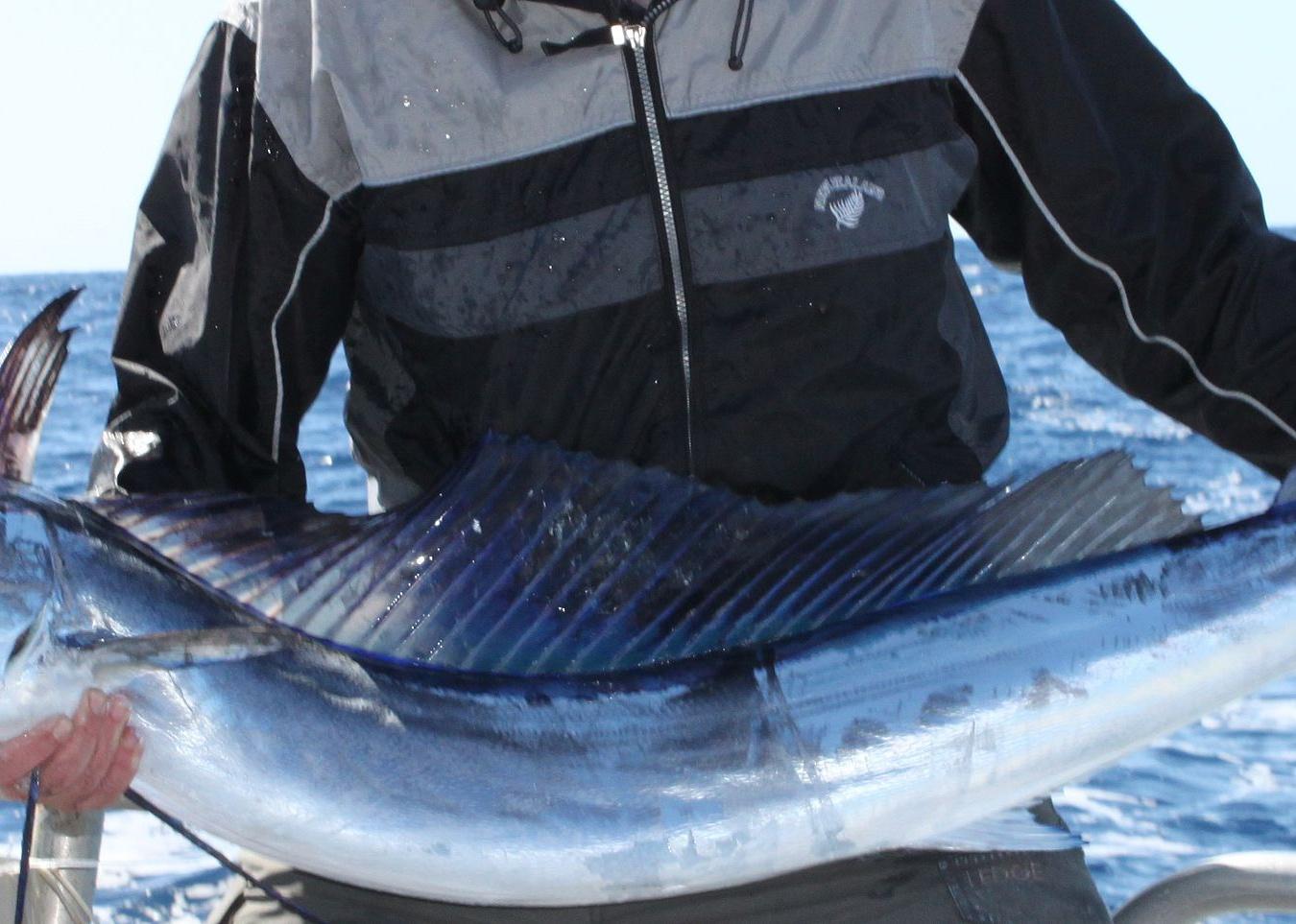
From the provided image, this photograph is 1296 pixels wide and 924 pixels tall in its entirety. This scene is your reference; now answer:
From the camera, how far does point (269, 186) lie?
2338 millimetres

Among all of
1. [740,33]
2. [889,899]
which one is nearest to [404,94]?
[740,33]

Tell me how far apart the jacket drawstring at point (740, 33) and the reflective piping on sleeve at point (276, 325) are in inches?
25.7

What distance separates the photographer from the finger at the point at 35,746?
1.67 metres

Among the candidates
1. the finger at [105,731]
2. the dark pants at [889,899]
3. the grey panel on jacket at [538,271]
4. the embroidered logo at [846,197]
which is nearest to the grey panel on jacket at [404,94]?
the grey panel on jacket at [538,271]

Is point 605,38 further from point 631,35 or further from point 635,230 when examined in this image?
point 635,230

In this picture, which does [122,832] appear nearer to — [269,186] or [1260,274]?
[269,186]

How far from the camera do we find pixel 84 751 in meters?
1.68

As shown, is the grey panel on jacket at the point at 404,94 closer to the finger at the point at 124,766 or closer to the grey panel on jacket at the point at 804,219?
the grey panel on jacket at the point at 804,219

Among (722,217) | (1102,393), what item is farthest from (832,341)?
(1102,393)

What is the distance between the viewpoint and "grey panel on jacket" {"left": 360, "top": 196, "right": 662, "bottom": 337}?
2307 millimetres

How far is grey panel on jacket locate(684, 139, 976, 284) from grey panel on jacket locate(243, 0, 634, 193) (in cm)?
20

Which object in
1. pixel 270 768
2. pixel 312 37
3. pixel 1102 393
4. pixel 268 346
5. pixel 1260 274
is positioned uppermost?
pixel 312 37

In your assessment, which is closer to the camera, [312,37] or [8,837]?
[312,37]

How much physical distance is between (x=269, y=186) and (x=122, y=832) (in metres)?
2.85
